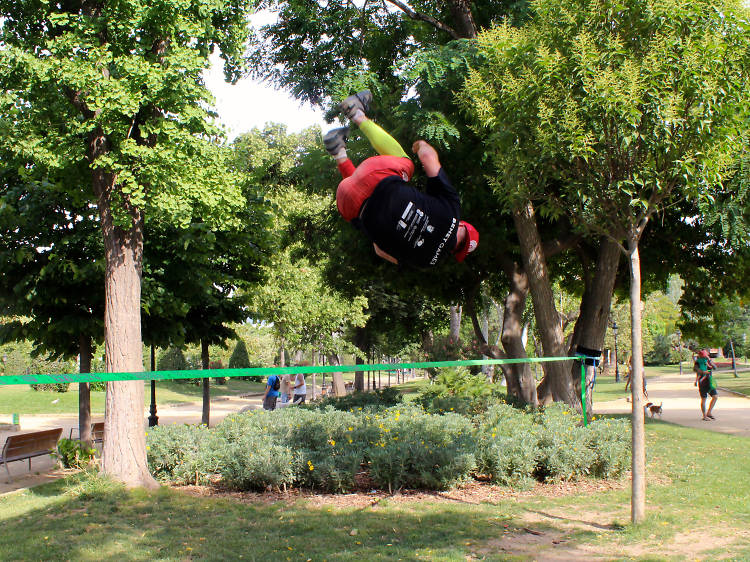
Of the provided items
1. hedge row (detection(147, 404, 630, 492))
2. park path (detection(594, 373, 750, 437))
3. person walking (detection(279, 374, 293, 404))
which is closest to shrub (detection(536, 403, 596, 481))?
hedge row (detection(147, 404, 630, 492))

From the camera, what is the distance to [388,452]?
341 inches

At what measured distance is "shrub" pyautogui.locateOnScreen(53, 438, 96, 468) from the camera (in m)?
11.4

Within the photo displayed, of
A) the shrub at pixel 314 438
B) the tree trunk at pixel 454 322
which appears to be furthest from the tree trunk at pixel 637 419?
the tree trunk at pixel 454 322

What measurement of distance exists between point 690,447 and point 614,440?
153 inches

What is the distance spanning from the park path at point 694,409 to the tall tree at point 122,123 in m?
13.2

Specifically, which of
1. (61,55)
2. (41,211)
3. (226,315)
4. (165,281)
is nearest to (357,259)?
(226,315)

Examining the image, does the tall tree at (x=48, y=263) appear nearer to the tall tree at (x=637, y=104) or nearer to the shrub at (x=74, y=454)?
the shrub at (x=74, y=454)

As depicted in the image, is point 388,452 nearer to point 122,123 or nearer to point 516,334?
point 122,123

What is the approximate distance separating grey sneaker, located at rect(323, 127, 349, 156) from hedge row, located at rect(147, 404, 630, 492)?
16.3 feet

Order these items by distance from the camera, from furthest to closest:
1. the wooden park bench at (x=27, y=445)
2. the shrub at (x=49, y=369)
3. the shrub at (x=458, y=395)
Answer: the shrub at (x=49, y=369) → the shrub at (x=458, y=395) → the wooden park bench at (x=27, y=445)

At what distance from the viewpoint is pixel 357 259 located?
14.9 meters

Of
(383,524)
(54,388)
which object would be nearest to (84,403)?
(383,524)

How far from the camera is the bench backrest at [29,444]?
11180 mm

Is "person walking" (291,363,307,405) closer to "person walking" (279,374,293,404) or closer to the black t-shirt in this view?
"person walking" (279,374,293,404)
